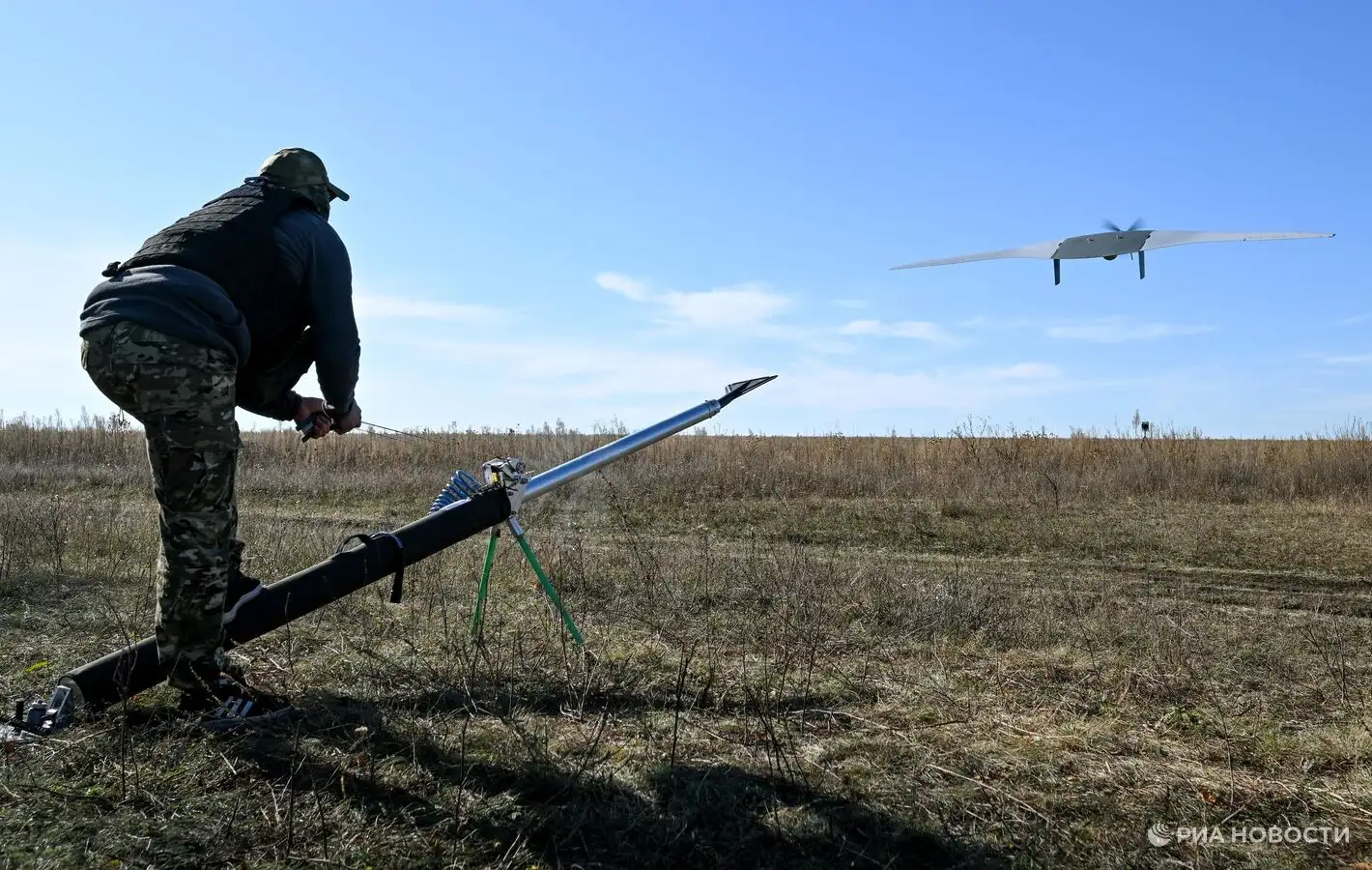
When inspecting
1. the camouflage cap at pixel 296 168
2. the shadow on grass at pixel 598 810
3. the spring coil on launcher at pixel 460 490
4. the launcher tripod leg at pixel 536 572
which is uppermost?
the camouflage cap at pixel 296 168

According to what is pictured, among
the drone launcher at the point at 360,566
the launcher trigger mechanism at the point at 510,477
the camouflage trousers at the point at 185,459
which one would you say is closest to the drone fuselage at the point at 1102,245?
the drone launcher at the point at 360,566

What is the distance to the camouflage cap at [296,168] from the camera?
4.02 meters

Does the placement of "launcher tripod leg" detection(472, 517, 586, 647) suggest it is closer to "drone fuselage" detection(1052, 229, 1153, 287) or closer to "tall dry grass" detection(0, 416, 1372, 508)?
"drone fuselage" detection(1052, 229, 1153, 287)

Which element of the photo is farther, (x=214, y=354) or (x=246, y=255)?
(x=246, y=255)

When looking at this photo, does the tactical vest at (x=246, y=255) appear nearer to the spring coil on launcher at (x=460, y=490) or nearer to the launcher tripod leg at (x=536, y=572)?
the spring coil on launcher at (x=460, y=490)

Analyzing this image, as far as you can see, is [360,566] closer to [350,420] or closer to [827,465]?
[350,420]

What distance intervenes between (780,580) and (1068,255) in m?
4.28

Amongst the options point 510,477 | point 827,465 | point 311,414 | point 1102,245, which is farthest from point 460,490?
point 827,465

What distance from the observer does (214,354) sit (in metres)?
3.54

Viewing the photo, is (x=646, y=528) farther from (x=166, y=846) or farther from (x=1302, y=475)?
(x=1302, y=475)

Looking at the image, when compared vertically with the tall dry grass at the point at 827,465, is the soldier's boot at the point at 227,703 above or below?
below

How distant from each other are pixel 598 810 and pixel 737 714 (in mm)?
1082

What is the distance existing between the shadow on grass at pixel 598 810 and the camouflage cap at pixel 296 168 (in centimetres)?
223

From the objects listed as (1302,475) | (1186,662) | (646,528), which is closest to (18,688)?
(1186,662)
